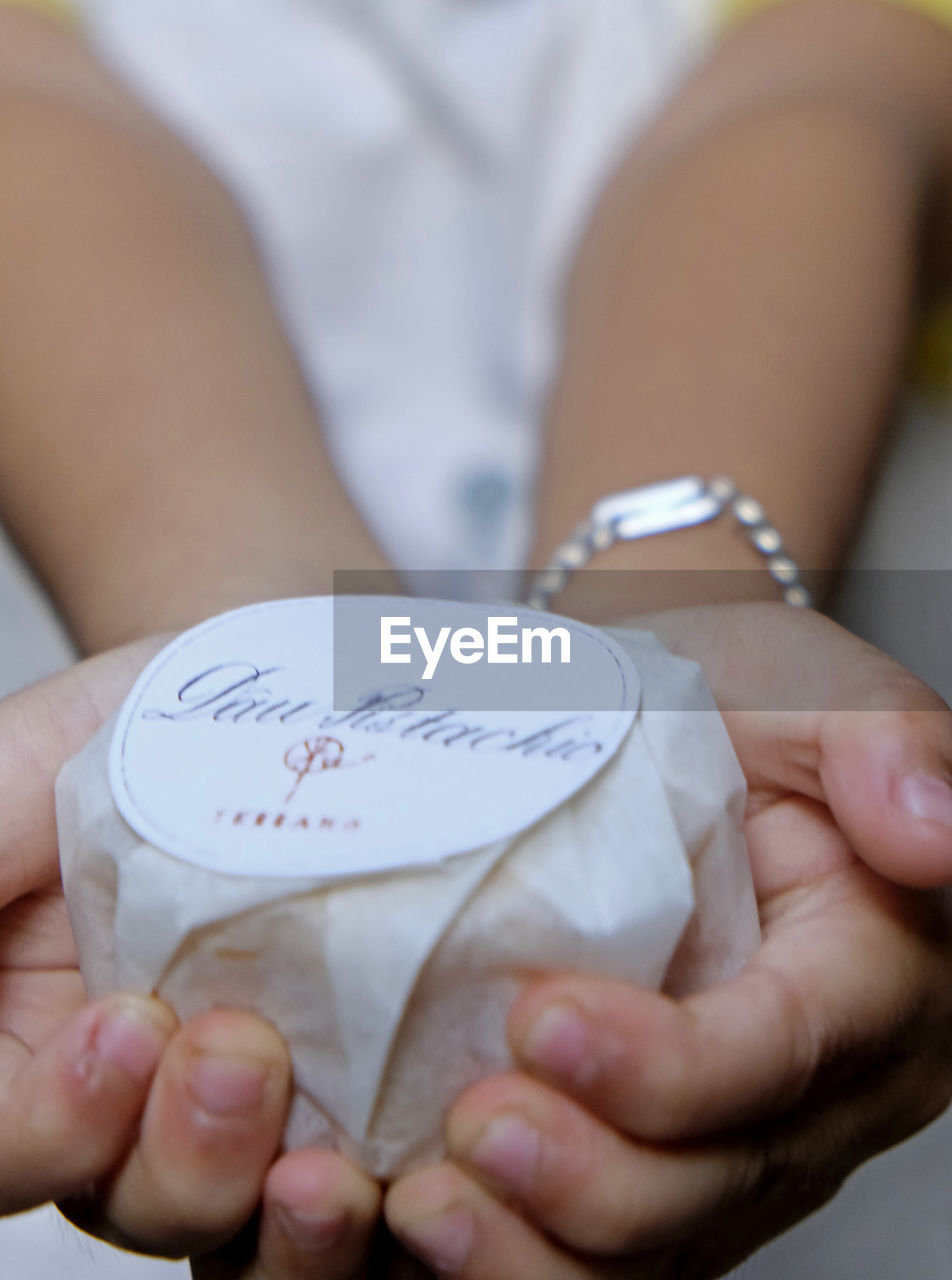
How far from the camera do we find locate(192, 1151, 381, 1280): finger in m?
0.32

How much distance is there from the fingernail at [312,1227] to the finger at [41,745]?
15cm

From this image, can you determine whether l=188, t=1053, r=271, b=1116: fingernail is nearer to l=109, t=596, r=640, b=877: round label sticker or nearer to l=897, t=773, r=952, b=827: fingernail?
l=109, t=596, r=640, b=877: round label sticker

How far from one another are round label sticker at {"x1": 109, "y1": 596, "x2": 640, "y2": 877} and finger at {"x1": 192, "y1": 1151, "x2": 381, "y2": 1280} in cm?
10

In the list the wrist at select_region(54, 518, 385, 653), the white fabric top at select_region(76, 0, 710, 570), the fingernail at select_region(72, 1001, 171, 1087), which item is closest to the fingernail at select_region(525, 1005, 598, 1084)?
the fingernail at select_region(72, 1001, 171, 1087)

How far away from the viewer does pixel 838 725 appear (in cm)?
38

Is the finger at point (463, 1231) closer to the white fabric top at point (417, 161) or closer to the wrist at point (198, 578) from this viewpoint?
the wrist at point (198, 578)

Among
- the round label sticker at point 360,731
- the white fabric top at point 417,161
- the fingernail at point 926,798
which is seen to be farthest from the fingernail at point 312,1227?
the white fabric top at point 417,161

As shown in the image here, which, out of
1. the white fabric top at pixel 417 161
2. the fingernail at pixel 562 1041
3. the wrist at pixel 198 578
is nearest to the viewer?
the fingernail at pixel 562 1041

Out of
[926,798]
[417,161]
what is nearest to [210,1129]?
[926,798]

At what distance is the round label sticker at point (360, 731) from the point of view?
0.32 metres

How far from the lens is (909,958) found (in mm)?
385

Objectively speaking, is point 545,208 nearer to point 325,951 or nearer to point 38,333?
point 38,333

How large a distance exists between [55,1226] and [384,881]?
39 cm

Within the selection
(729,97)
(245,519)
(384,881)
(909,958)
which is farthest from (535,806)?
(729,97)
